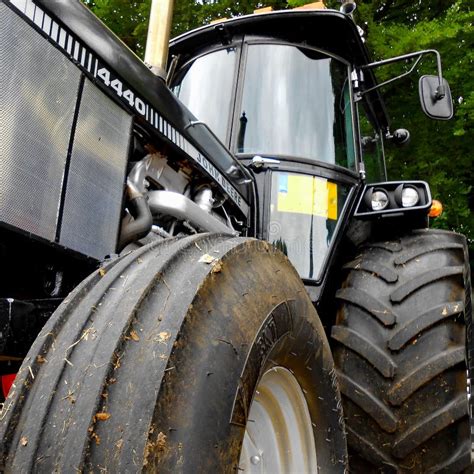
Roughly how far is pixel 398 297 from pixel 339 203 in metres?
0.89

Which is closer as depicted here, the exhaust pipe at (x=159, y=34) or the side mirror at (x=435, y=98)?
the exhaust pipe at (x=159, y=34)

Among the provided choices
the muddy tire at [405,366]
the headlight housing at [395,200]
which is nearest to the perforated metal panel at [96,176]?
the muddy tire at [405,366]

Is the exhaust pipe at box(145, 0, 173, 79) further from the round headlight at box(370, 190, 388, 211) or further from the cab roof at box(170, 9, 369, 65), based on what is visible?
the round headlight at box(370, 190, 388, 211)

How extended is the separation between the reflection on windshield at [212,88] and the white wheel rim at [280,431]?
1911 mm

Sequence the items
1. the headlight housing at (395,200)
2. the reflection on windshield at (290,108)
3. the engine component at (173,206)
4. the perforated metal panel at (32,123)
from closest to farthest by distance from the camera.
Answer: the perforated metal panel at (32,123) → the engine component at (173,206) → the headlight housing at (395,200) → the reflection on windshield at (290,108)

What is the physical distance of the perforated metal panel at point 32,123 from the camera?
1580 mm

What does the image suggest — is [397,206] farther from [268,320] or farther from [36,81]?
[36,81]

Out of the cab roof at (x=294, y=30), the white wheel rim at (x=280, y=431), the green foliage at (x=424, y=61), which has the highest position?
the green foliage at (x=424, y=61)

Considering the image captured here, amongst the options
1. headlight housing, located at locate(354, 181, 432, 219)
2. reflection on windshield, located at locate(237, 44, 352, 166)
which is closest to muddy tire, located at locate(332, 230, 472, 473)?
headlight housing, located at locate(354, 181, 432, 219)

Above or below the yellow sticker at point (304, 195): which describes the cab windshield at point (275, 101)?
above

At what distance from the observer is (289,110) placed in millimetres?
3535

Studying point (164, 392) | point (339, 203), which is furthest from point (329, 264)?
point (164, 392)

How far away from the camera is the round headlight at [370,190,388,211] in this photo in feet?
11.7

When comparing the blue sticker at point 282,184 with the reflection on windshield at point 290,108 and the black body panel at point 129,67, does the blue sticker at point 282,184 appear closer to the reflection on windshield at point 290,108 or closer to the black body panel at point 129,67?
the reflection on windshield at point 290,108
